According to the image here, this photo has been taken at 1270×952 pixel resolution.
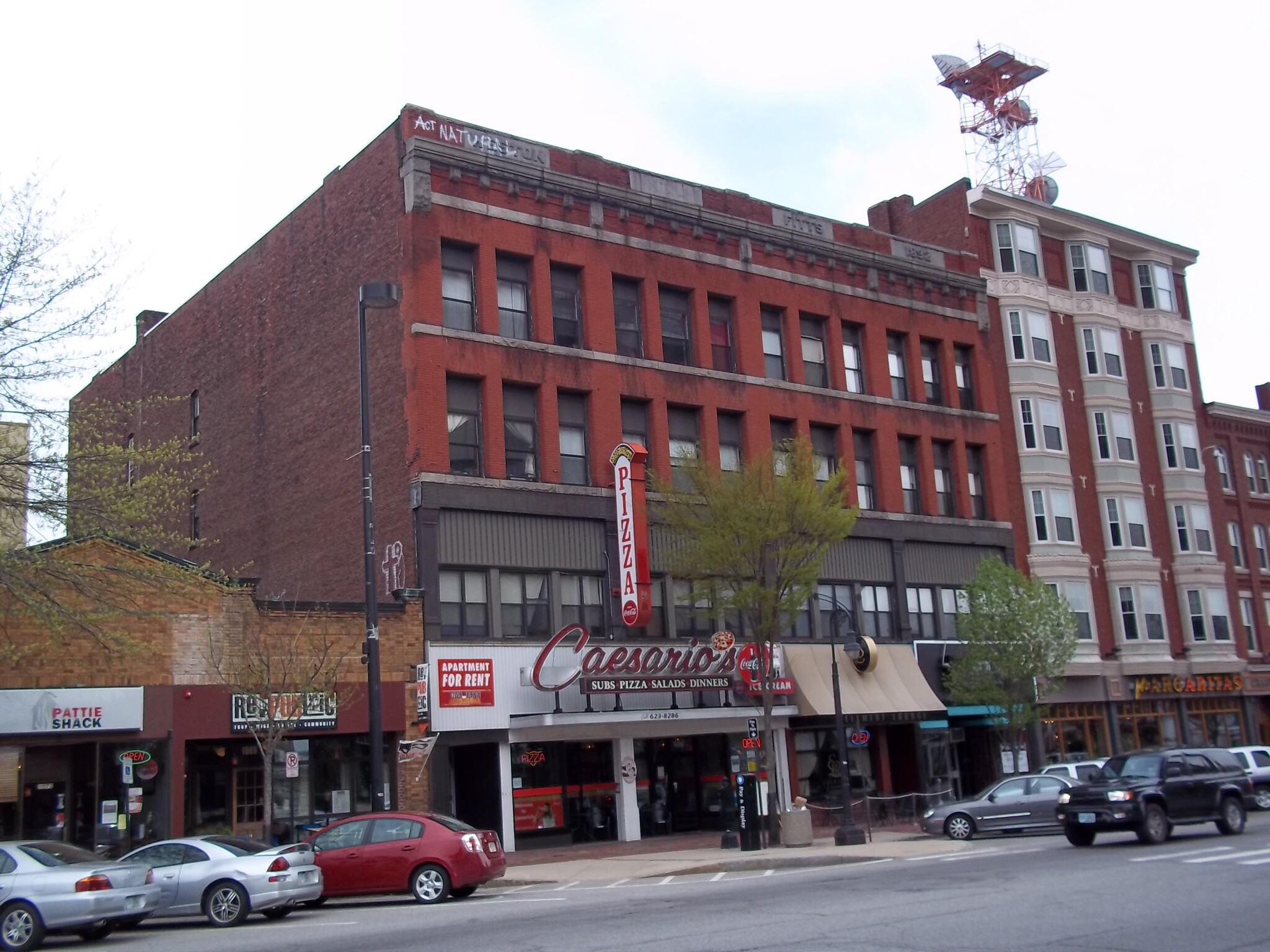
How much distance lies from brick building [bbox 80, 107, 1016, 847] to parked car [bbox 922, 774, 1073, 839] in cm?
586

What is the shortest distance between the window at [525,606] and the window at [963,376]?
18.4 meters

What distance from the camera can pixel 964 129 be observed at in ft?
176

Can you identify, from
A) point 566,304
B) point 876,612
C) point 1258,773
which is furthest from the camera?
point 876,612

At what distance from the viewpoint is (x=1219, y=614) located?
49562 mm

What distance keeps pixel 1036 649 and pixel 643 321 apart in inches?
577

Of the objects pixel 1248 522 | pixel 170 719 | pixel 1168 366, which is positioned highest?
pixel 1168 366

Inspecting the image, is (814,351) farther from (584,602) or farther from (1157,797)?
(1157,797)

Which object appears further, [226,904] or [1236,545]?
[1236,545]

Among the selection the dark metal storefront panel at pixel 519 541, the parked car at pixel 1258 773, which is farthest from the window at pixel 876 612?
the parked car at pixel 1258 773

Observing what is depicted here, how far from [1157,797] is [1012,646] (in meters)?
15.6

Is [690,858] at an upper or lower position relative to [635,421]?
lower

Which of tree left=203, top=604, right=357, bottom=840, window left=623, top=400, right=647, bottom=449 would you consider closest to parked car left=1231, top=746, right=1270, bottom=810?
window left=623, top=400, right=647, bottom=449

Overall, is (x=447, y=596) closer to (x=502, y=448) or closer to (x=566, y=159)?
(x=502, y=448)

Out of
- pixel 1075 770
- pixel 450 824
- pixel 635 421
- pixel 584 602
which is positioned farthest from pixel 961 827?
pixel 450 824
